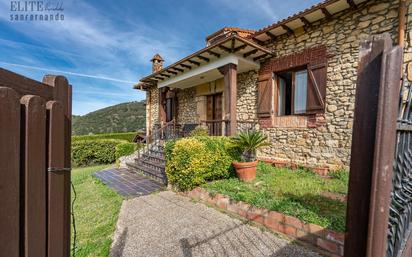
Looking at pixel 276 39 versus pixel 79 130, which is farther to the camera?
pixel 79 130

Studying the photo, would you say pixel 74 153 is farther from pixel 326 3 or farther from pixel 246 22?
pixel 326 3

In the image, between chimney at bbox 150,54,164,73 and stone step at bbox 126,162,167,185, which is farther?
chimney at bbox 150,54,164,73

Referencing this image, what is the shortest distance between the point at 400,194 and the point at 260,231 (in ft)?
8.15

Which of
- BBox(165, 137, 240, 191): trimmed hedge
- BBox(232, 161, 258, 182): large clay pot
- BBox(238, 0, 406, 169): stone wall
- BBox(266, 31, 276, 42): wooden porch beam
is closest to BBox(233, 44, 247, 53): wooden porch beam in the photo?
BBox(266, 31, 276, 42): wooden porch beam

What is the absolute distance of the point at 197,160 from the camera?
491 cm

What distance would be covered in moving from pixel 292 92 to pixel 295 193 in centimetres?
370

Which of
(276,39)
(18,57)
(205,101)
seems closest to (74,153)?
(18,57)

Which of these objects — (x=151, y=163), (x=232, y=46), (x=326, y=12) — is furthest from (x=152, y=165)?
(x=326, y=12)

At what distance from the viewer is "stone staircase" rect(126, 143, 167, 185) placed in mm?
6484

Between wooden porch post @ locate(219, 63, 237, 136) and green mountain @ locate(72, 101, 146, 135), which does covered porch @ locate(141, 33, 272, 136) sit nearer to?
wooden porch post @ locate(219, 63, 237, 136)

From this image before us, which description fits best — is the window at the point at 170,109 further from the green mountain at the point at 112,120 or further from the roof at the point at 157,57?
the green mountain at the point at 112,120

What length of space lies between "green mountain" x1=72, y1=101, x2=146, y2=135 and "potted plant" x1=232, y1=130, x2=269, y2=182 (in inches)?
1140

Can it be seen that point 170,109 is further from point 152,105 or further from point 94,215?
point 94,215

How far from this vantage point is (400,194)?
1.04 meters
